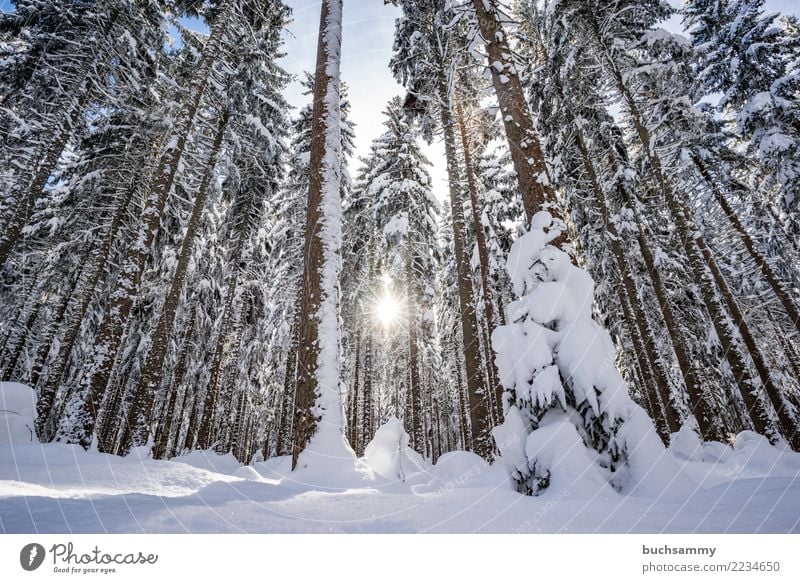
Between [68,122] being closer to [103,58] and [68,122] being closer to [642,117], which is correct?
[103,58]

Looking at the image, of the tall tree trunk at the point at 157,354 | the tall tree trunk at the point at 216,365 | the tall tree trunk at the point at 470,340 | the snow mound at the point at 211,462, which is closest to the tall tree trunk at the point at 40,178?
the tall tree trunk at the point at 157,354

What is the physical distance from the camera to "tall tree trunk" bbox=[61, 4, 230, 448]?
24.8 feet

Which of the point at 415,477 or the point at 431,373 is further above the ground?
the point at 431,373

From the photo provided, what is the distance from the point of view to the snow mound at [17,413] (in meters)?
5.34

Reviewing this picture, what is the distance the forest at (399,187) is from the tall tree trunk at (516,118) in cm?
4

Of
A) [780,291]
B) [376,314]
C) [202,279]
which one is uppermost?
[202,279]

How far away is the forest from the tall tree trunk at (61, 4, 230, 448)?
0.05 meters

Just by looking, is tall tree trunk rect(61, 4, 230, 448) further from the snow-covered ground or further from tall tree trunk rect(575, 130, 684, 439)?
tall tree trunk rect(575, 130, 684, 439)

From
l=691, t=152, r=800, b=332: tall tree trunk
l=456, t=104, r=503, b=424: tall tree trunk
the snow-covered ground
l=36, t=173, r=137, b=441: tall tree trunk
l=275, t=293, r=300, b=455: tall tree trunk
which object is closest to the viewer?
the snow-covered ground

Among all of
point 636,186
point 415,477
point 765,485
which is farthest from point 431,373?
point 765,485

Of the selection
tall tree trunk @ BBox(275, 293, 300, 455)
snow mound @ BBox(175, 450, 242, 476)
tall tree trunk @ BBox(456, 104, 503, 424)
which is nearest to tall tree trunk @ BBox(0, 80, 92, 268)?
snow mound @ BBox(175, 450, 242, 476)

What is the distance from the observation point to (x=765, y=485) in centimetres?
286

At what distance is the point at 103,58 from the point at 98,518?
16.6 metres

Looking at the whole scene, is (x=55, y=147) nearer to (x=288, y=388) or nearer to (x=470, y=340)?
(x=288, y=388)
